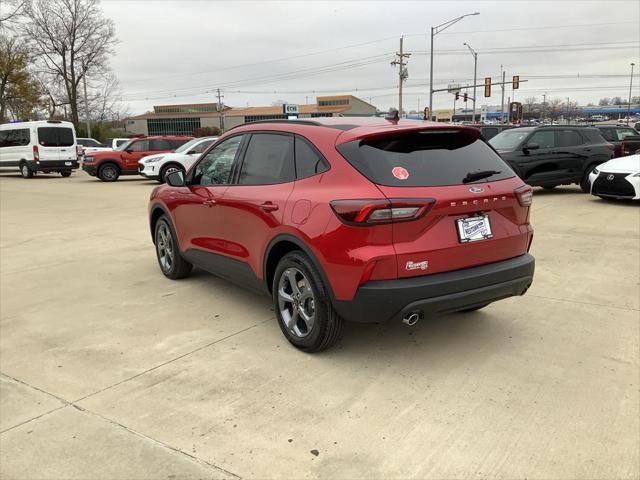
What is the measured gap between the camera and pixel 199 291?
5461 mm

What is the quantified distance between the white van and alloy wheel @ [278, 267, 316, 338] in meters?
21.3

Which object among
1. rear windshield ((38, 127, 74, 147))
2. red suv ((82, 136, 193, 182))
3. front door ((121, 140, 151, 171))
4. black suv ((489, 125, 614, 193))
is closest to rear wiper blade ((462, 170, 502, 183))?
black suv ((489, 125, 614, 193))

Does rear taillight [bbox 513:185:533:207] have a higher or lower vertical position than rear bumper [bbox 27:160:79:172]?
lower

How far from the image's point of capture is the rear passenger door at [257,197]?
12.9ft

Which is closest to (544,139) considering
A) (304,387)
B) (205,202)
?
(205,202)

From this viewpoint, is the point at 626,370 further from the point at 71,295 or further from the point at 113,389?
the point at 71,295

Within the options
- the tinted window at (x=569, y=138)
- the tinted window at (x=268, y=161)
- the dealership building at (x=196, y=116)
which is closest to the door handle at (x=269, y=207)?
the tinted window at (x=268, y=161)

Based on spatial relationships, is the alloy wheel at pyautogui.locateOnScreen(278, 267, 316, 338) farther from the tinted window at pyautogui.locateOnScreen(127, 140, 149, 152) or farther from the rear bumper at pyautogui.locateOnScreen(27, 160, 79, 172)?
the rear bumper at pyautogui.locateOnScreen(27, 160, 79, 172)

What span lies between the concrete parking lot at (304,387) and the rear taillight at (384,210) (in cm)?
108

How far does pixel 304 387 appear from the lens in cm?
337

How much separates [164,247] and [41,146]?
18913mm

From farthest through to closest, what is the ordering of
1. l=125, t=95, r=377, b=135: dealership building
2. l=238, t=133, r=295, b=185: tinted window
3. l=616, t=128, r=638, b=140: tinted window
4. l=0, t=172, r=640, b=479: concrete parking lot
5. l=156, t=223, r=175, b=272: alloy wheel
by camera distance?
l=125, t=95, r=377, b=135: dealership building < l=616, t=128, r=638, b=140: tinted window < l=156, t=223, r=175, b=272: alloy wheel < l=238, t=133, r=295, b=185: tinted window < l=0, t=172, r=640, b=479: concrete parking lot

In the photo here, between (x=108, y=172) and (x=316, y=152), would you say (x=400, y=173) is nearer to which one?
(x=316, y=152)

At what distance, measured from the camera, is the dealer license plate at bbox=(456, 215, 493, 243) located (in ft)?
11.1
